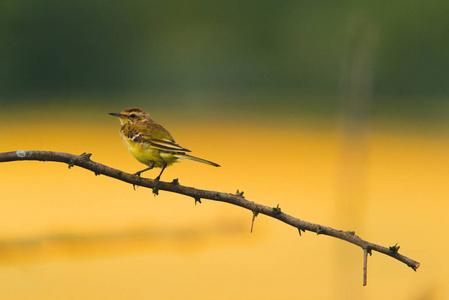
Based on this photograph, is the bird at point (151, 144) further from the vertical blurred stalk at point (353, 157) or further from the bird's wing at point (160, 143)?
the vertical blurred stalk at point (353, 157)

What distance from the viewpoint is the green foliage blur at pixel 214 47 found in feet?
86.0

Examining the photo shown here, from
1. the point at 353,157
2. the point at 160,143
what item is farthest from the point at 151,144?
the point at 353,157

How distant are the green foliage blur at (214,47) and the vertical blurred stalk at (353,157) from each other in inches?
795

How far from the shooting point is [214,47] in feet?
97.0

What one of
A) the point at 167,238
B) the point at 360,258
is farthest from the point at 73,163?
the point at 360,258

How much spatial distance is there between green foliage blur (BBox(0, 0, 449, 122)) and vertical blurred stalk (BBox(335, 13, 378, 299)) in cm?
2019

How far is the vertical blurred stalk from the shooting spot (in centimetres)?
422

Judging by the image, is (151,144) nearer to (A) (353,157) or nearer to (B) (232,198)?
(A) (353,157)

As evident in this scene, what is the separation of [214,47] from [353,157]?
82.5 feet

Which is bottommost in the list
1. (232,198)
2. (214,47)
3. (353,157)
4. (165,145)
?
(232,198)

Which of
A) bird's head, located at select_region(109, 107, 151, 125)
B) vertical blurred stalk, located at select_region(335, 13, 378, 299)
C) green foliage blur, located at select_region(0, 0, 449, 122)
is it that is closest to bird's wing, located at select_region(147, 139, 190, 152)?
bird's head, located at select_region(109, 107, 151, 125)

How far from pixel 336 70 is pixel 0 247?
27370mm

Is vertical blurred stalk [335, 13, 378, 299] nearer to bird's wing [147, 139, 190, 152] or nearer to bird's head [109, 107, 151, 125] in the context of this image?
bird's wing [147, 139, 190, 152]

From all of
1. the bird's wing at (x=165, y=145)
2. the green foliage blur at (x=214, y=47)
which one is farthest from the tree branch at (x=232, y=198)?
the green foliage blur at (x=214, y=47)
